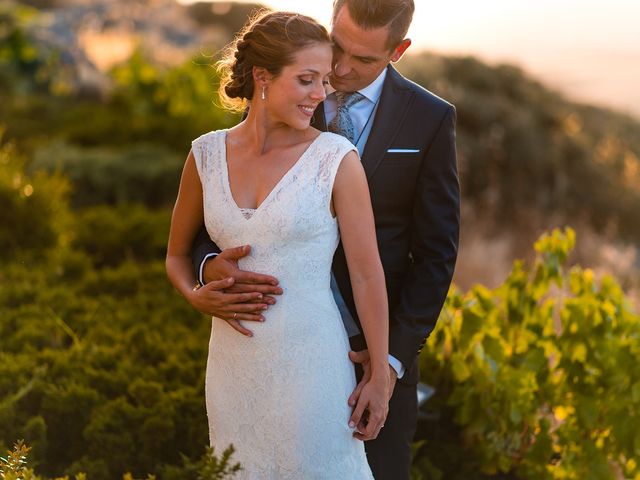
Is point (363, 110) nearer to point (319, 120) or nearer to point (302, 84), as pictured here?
point (319, 120)

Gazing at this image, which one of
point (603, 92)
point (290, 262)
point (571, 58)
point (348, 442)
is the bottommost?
point (348, 442)

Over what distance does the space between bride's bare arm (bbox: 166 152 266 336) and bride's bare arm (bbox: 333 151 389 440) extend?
31cm

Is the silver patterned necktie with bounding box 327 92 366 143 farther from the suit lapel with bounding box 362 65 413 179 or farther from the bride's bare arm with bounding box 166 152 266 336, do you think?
the bride's bare arm with bounding box 166 152 266 336

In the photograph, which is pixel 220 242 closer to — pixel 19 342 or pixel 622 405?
pixel 622 405

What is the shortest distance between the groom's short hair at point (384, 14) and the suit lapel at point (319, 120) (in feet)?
0.97

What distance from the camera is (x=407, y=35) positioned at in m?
3.00

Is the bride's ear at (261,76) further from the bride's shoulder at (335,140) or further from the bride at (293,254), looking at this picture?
the bride's shoulder at (335,140)

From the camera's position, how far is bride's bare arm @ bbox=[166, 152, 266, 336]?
2.75 m

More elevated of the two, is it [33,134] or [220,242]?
[33,134]

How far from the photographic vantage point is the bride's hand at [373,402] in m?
2.77

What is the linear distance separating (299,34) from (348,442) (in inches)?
48.1

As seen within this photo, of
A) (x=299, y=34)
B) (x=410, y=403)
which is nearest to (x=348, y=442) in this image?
(x=410, y=403)

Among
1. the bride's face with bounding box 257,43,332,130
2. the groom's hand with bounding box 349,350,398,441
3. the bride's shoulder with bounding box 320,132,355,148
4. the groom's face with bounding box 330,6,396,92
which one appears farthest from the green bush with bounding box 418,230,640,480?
the bride's face with bounding box 257,43,332,130

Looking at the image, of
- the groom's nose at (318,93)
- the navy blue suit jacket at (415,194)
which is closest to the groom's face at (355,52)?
the navy blue suit jacket at (415,194)
